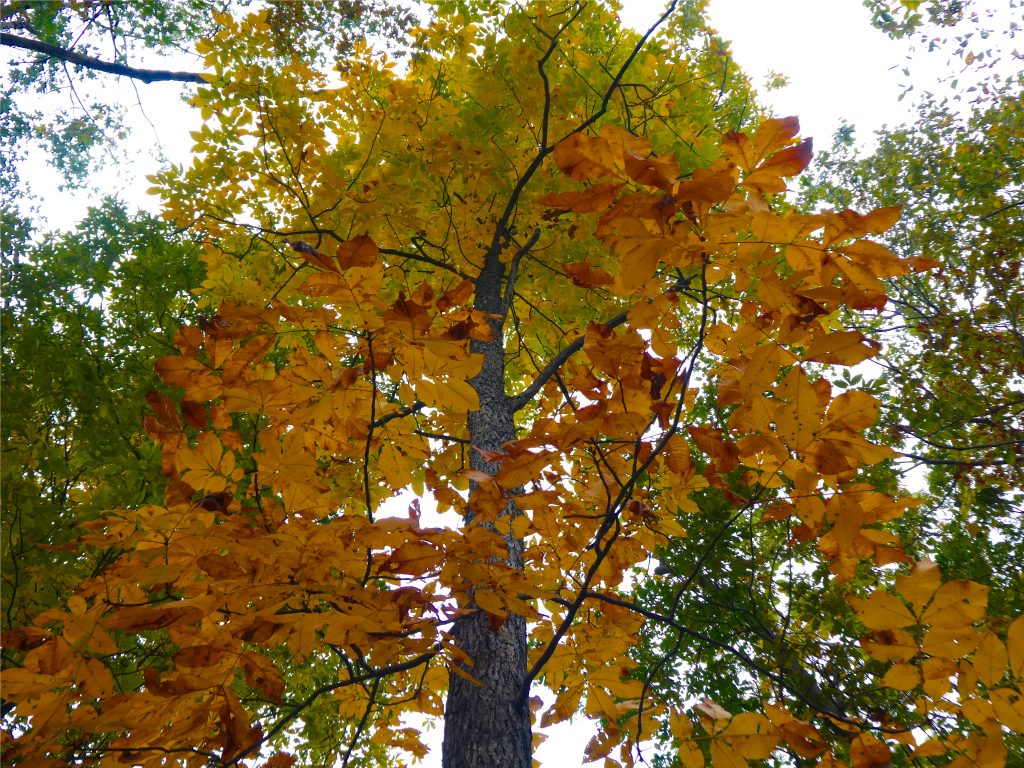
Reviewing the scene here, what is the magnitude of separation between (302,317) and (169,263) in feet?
10.2

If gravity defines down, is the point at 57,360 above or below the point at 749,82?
below

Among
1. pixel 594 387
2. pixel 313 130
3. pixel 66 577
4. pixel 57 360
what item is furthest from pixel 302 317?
pixel 57 360

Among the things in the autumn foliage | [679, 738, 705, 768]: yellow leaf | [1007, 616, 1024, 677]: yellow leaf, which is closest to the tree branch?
the autumn foliage

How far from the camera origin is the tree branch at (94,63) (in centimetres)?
462

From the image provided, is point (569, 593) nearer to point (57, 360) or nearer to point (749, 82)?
point (57, 360)

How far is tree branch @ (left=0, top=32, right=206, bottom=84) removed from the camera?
4.62 metres

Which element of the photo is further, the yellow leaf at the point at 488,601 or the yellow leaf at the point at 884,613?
the yellow leaf at the point at 488,601

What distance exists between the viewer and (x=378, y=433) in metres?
1.65

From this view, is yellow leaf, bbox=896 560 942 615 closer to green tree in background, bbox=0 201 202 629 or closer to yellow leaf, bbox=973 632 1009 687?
yellow leaf, bbox=973 632 1009 687

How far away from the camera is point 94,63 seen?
16.4 feet

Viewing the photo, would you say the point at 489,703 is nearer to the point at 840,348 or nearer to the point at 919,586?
the point at 919,586

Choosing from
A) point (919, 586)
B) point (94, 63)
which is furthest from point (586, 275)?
point (94, 63)

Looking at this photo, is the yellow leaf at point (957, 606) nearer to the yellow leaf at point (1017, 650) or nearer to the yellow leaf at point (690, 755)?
the yellow leaf at point (1017, 650)

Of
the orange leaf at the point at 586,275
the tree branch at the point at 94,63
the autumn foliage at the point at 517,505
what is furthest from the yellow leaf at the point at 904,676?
the tree branch at the point at 94,63
